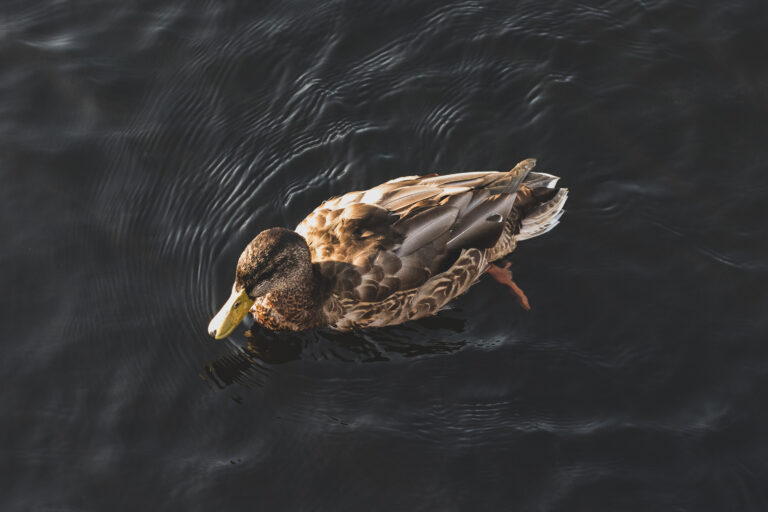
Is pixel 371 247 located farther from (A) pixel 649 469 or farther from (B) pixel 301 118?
(A) pixel 649 469

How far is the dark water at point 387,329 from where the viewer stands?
272 inches

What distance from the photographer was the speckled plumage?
7586mm

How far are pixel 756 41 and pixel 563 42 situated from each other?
2.13m

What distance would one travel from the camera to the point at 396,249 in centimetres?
762

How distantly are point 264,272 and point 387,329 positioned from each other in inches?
51.1

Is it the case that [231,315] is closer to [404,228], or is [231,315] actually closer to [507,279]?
[404,228]

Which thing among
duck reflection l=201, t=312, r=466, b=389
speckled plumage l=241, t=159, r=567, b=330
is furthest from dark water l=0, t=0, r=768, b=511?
speckled plumage l=241, t=159, r=567, b=330

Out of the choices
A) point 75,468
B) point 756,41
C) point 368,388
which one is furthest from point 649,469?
point 756,41

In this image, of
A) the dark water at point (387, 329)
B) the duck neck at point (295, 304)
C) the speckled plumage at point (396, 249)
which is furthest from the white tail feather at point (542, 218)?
the duck neck at point (295, 304)

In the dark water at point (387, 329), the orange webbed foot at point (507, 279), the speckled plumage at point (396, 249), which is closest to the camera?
the dark water at point (387, 329)

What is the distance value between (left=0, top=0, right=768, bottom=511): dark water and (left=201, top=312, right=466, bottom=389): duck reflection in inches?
1.0

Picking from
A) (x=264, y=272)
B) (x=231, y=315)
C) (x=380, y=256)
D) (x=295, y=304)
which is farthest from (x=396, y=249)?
(x=231, y=315)

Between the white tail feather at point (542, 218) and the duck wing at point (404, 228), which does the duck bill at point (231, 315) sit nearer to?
the duck wing at point (404, 228)

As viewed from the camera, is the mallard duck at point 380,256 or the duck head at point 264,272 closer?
the duck head at point 264,272
